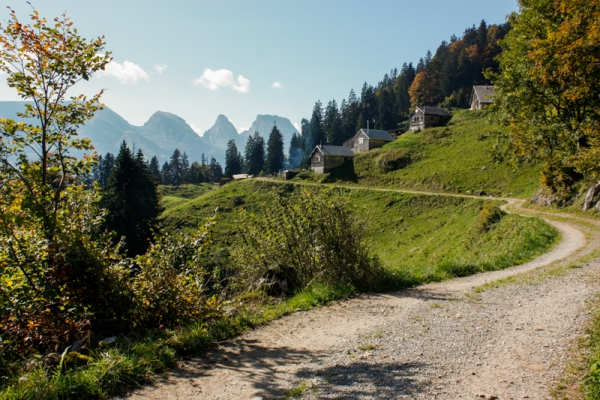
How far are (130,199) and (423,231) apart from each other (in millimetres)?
33958

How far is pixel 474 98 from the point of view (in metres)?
86.6

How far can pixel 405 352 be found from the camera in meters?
5.62

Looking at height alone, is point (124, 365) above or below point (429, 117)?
below

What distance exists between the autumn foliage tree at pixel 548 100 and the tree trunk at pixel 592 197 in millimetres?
1372

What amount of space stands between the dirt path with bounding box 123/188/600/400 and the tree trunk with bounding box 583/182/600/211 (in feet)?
53.1

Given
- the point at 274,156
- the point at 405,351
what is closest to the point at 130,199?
the point at 405,351

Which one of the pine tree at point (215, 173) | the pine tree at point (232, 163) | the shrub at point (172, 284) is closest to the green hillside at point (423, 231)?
the shrub at point (172, 284)

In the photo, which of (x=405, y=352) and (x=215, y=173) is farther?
(x=215, y=173)

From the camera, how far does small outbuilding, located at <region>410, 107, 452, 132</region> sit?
8056 centimetres

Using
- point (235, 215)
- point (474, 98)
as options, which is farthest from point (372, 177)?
point (474, 98)

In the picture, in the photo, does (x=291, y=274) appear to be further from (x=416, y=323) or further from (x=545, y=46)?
(x=545, y=46)

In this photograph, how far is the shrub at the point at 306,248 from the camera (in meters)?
Result: 9.73

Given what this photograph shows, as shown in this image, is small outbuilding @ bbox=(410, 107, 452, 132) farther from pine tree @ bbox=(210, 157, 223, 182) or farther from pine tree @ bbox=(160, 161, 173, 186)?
pine tree @ bbox=(160, 161, 173, 186)

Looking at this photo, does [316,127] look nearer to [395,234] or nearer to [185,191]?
[185,191]
